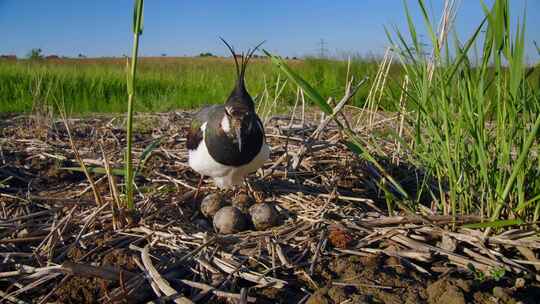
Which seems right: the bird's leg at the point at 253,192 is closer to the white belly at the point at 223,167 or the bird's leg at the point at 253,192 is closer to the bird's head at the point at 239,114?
the white belly at the point at 223,167

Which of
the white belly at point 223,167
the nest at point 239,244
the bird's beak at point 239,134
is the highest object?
the bird's beak at point 239,134

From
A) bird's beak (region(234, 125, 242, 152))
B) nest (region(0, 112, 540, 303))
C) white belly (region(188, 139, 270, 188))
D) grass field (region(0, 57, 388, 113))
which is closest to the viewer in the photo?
nest (region(0, 112, 540, 303))

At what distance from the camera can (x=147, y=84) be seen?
340 inches

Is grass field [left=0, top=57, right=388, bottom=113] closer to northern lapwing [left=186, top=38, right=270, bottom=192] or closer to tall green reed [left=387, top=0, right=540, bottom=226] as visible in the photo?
northern lapwing [left=186, top=38, right=270, bottom=192]

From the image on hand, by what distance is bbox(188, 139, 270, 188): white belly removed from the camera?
2.46m

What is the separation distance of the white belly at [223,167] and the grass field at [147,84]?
3077 mm

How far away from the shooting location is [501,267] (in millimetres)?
1617

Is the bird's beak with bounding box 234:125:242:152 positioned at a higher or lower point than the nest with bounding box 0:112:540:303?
higher

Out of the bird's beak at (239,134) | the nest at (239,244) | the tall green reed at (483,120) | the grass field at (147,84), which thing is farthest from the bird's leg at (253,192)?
the grass field at (147,84)

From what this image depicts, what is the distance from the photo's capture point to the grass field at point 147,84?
20.6 feet

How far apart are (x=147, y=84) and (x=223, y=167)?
6657mm

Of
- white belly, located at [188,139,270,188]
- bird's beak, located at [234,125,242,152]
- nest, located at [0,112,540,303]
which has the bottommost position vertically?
nest, located at [0,112,540,303]

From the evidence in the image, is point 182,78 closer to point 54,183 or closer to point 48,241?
point 54,183

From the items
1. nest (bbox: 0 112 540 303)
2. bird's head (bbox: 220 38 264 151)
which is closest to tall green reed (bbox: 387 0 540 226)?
nest (bbox: 0 112 540 303)
